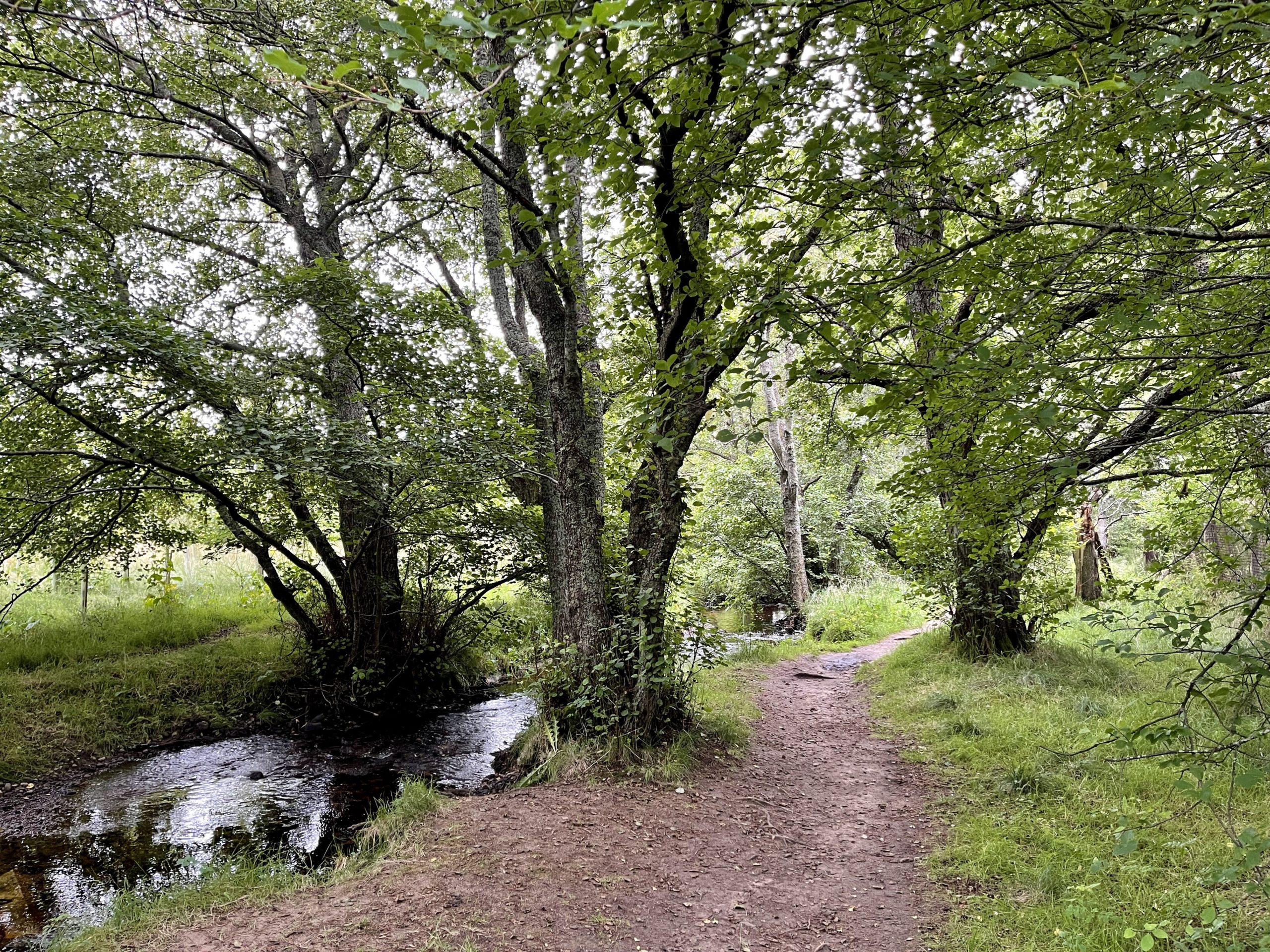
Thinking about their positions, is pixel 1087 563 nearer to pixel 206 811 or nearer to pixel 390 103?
pixel 206 811

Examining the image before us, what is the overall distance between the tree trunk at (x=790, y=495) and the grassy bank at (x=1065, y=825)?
6197 millimetres

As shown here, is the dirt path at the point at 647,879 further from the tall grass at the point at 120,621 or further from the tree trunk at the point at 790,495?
the tree trunk at the point at 790,495

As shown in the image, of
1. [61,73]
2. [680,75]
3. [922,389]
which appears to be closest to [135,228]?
[61,73]

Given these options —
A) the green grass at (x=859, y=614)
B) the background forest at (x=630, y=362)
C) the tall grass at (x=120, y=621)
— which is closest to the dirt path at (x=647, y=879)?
the background forest at (x=630, y=362)

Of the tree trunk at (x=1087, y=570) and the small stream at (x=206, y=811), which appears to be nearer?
the small stream at (x=206, y=811)

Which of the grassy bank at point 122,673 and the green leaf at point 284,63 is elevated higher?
the green leaf at point 284,63

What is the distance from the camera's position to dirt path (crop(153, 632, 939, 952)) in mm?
3473

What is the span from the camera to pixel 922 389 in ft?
10.5

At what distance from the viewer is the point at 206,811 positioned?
6.32m

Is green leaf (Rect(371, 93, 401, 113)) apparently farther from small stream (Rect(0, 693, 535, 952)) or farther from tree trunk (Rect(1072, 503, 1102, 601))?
tree trunk (Rect(1072, 503, 1102, 601))

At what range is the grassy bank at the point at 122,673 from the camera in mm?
7531

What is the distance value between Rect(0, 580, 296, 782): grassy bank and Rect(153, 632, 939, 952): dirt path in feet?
17.5

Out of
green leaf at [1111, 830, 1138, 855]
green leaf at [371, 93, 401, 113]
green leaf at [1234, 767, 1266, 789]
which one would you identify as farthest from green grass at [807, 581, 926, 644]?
green leaf at [371, 93, 401, 113]

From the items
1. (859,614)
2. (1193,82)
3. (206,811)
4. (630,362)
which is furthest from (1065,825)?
(859,614)
